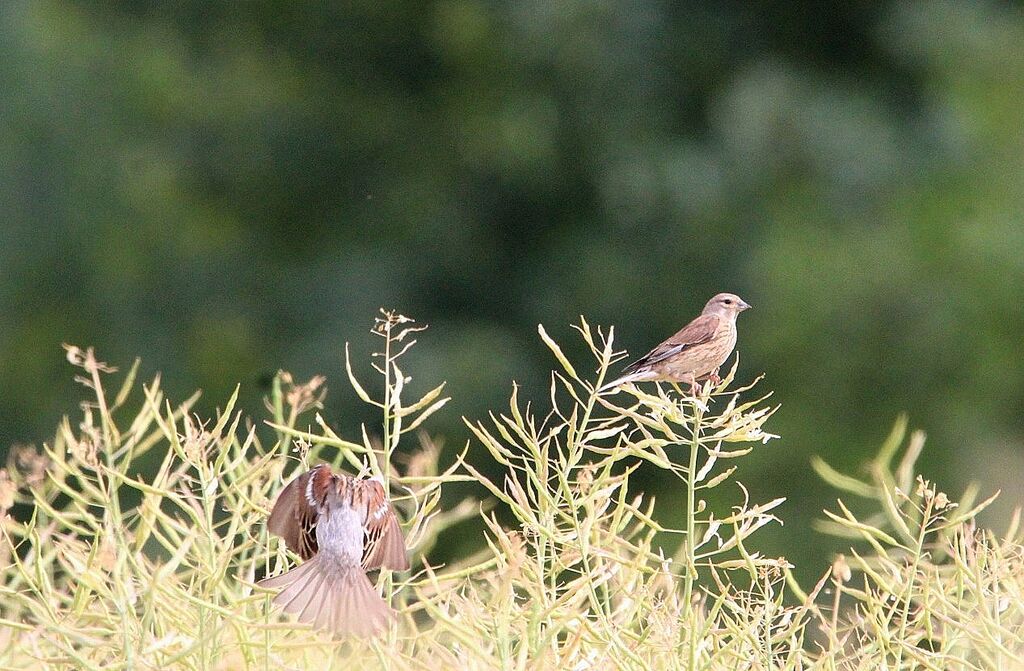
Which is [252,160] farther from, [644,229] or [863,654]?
[863,654]

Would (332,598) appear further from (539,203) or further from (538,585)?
(539,203)

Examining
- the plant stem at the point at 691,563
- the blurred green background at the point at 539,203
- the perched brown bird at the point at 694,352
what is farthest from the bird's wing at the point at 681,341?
the blurred green background at the point at 539,203

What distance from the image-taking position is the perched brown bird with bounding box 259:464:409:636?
7.31 feet

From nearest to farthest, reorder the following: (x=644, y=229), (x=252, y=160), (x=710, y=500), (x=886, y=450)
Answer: (x=886, y=450), (x=710, y=500), (x=644, y=229), (x=252, y=160)

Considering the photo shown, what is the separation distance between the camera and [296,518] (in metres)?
2.51

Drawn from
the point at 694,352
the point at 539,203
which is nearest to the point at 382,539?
the point at 694,352

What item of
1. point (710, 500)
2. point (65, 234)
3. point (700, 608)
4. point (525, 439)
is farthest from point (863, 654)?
point (65, 234)

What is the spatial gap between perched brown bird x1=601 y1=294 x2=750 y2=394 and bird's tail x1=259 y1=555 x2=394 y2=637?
1110mm

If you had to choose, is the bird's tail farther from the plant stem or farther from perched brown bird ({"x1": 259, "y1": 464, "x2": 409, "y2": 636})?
the plant stem

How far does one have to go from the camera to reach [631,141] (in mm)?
10359

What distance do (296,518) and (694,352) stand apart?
1.51 m

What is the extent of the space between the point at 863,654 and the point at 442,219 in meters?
8.65

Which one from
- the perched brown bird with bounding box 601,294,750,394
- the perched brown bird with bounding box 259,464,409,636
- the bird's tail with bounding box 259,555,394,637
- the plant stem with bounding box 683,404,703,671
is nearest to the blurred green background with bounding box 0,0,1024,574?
the perched brown bird with bounding box 601,294,750,394

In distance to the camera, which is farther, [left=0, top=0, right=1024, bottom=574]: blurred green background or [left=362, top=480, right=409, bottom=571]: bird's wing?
[left=0, top=0, right=1024, bottom=574]: blurred green background
